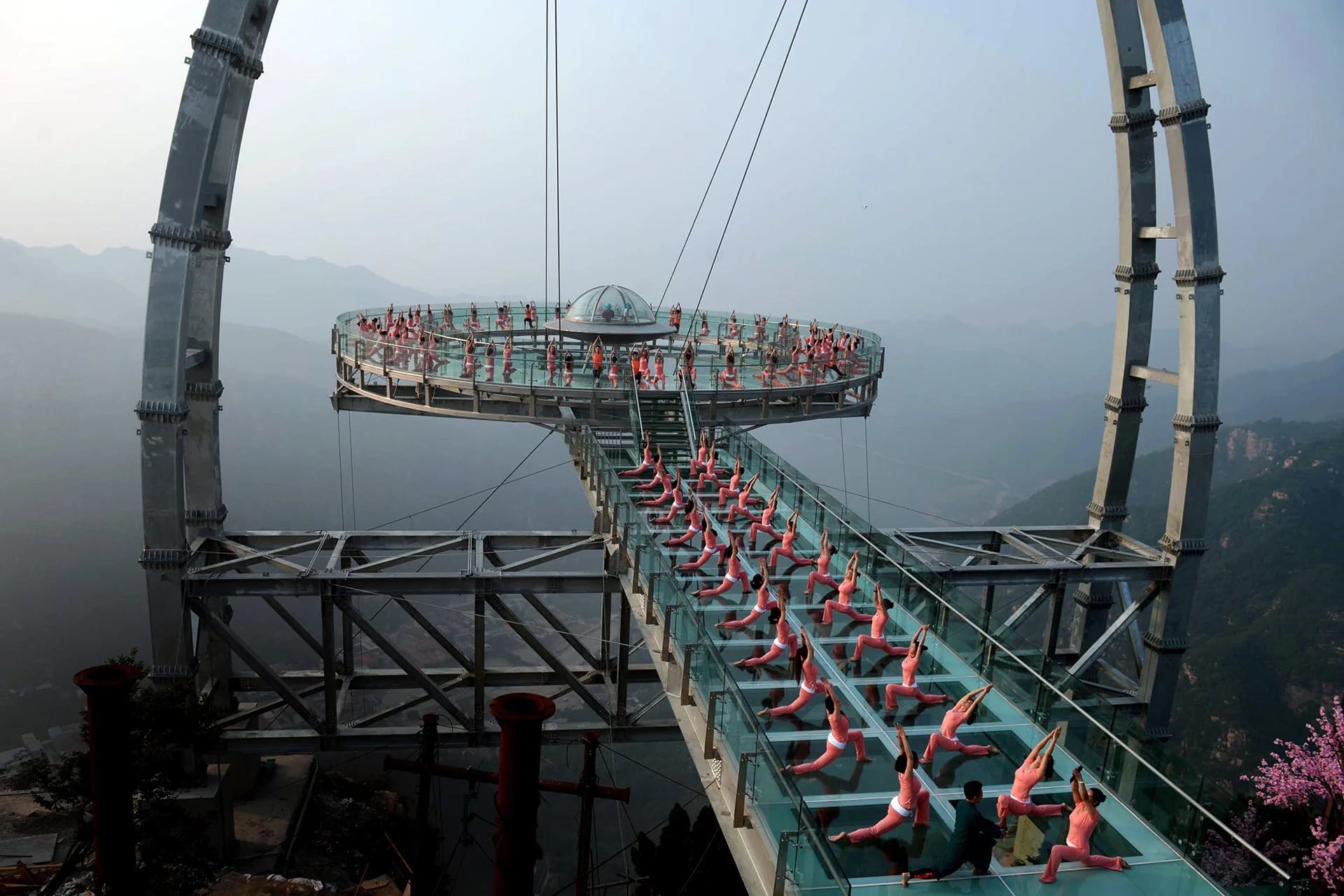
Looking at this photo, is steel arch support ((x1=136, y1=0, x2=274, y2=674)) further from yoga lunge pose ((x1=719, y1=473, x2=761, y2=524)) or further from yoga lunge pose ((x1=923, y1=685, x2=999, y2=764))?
yoga lunge pose ((x1=923, y1=685, x2=999, y2=764))

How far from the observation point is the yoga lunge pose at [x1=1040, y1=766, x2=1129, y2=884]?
26.6ft

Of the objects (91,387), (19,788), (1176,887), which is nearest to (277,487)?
(91,387)

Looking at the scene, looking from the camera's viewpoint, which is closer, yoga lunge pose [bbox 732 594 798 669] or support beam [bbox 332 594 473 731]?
yoga lunge pose [bbox 732 594 798 669]

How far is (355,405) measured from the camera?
2428 cm

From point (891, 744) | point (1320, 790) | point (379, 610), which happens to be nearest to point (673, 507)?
point (379, 610)

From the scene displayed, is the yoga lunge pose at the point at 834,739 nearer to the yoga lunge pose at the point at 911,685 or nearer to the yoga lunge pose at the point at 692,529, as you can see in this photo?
the yoga lunge pose at the point at 911,685

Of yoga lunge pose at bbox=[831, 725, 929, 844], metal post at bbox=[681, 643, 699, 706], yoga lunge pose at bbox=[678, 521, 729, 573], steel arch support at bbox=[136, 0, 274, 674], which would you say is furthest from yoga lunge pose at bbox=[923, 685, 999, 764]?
steel arch support at bbox=[136, 0, 274, 674]

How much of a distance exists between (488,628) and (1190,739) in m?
58.8

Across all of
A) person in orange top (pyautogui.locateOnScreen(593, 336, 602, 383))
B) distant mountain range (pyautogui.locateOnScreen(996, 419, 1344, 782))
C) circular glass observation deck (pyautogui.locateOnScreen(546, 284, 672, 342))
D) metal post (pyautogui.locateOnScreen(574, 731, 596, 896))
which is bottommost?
distant mountain range (pyautogui.locateOnScreen(996, 419, 1344, 782))

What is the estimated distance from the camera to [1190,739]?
57.1m

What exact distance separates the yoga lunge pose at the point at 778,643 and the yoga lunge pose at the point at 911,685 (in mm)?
1203

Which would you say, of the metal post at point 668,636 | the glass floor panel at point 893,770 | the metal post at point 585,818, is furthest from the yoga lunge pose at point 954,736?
the metal post at point 585,818

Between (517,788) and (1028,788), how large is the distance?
440 centimetres

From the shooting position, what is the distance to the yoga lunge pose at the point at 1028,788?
848 centimetres
